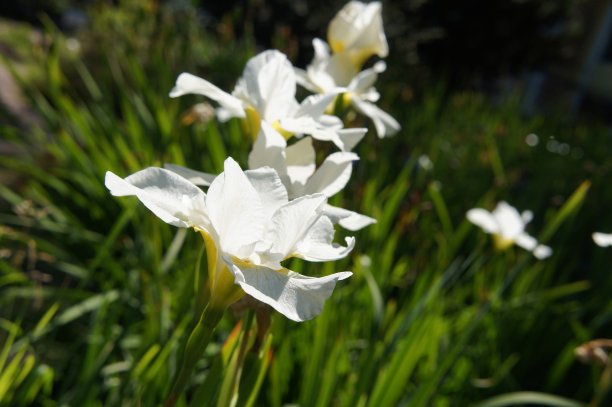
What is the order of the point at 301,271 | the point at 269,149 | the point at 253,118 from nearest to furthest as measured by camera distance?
the point at 269,149
the point at 253,118
the point at 301,271

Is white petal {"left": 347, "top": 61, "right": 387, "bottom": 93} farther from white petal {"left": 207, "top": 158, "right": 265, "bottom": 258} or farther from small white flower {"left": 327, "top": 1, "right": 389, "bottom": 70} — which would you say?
white petal {"left": 207, "top": 158, "right": 265, "bottom": 258}

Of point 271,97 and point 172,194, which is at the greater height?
point 271,97

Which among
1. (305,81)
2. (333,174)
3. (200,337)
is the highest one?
(305,81)

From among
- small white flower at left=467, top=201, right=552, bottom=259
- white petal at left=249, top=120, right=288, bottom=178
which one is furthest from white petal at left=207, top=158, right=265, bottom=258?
small white flower at left=467, top=201, right=552, bottom=259

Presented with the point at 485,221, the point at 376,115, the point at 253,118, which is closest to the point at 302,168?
the point at 253,118

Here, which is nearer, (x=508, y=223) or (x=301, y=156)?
(x=301, y=156)

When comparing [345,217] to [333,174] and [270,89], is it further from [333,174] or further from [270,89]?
[270,89]
